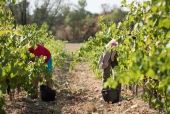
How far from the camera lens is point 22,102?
6.32 metres

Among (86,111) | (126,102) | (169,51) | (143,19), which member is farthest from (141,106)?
(169,51)

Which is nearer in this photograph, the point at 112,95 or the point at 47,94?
the point at 112,95

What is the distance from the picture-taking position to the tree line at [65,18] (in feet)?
151

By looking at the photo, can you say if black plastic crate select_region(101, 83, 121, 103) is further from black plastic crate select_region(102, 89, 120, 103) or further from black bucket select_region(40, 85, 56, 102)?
black bucket select_region(40, 85, 56, 102)

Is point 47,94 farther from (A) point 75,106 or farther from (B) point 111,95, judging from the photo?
(B) point 111,95

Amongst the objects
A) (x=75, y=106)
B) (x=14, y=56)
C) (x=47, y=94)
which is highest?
(x=14, y=56)

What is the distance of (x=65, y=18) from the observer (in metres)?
64.4

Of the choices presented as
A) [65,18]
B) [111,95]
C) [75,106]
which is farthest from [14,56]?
[65,18]

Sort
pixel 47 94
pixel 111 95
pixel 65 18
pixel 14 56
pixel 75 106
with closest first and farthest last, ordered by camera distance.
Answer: pixel 14 56 → pixel 111 95 → pixel 75 106 → pixel 47 94 → pixel 65 18

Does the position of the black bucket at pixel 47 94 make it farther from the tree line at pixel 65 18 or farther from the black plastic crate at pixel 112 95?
the tree line at pixel 65 18

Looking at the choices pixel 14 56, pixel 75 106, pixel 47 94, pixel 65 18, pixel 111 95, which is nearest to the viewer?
pixel 14 56

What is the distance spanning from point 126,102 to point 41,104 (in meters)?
1.90

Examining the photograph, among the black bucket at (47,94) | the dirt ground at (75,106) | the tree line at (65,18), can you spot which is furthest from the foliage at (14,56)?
the tree line at (65,18)

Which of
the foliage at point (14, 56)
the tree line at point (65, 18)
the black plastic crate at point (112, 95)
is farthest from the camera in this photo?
the tree line at point (65, 18)
